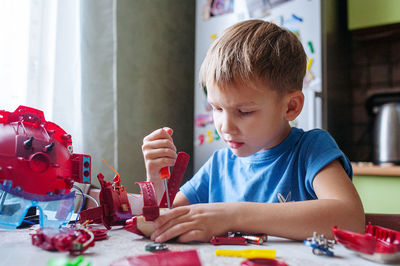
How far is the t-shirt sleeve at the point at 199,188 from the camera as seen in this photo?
1.03m

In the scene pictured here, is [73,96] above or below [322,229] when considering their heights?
above

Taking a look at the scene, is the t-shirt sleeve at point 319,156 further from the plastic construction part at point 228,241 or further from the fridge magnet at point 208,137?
the fridge magnet at point 208,137

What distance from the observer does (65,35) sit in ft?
4.52

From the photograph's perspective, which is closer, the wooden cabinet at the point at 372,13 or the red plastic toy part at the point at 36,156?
the red plastic toy part at the point at 36,156

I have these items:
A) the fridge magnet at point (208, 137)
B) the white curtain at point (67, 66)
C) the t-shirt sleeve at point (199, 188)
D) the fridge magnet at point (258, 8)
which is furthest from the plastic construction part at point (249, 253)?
the fridge magnet at point (258, 8)

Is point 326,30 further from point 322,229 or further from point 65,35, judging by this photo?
point 322,229

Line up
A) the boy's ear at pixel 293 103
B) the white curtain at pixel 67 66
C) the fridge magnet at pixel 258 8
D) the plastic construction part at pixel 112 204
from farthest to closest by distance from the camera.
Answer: the fridge magnet at pixel 258 8 → the white curtain at pixel 67 66 → the boy's ear at pixel 293 103 → the plastic construction part at pixel 112 204

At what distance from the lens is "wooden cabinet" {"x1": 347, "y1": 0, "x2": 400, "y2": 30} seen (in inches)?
71.0

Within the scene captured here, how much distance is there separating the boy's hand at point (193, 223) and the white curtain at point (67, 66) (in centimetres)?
79

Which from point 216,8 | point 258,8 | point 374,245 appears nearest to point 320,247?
point 374,245

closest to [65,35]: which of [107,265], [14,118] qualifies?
[14,118]

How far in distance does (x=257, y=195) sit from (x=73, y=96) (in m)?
0.85

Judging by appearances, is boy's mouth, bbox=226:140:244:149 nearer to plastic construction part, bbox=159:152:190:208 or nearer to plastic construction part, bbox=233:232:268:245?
plastic construction part, bbox=159:152:190:208

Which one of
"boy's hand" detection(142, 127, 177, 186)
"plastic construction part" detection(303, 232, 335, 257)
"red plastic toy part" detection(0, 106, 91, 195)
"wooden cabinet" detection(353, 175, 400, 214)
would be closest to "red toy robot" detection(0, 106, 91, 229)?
"red plastic toy part" detection(0, 106, 91, 195)
